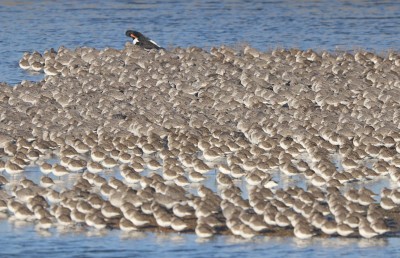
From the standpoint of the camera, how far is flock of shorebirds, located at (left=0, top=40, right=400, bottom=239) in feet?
72.6

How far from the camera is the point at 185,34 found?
50281 mm

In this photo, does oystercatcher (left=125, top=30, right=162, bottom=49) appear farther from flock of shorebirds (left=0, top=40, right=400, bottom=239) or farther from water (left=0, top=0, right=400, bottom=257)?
flock of shorebirds (left=0, top=40, right=400, bottom=239)

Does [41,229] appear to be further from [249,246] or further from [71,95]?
[71,95]

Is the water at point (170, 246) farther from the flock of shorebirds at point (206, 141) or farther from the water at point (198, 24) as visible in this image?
the water at point (198, 24)

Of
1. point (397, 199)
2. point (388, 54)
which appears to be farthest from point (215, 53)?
point (397, 199)

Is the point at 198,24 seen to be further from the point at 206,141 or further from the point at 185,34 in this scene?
the point at 206,141

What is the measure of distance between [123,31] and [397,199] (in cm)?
3046

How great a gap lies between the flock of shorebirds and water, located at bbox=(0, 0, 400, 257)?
1.25 ft

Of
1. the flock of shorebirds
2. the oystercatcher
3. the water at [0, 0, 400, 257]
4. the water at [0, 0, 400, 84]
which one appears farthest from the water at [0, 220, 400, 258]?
the oystercatcher

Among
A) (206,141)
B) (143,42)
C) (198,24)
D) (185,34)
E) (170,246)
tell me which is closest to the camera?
(170,246)

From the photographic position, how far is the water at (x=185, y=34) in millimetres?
20953

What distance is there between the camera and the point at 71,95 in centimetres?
3278

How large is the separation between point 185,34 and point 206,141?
→ 22.9 m

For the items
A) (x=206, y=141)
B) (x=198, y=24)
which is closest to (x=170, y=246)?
(x=206, y=141)
